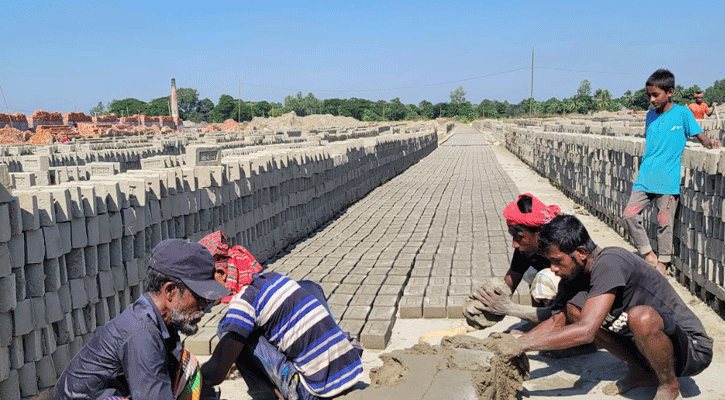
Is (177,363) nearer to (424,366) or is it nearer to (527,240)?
(424,366)

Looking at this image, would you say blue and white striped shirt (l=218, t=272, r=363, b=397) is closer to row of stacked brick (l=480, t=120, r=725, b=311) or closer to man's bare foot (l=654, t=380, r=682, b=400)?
man's bare foot (l=654, t=380, r=682, b=400)

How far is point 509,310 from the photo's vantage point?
12.5ft

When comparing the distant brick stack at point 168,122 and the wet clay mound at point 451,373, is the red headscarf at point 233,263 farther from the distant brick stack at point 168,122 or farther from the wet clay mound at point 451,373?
the distant brick stack at point 168,122

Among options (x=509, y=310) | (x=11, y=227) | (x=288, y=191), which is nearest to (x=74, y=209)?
(x=11, y=227)

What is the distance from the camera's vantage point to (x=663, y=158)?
5516mm

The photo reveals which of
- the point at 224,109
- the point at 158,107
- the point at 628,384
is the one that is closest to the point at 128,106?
the point at 158,107

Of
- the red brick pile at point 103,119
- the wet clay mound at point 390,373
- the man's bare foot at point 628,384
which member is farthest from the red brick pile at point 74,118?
the man's bare foot at point 628,384

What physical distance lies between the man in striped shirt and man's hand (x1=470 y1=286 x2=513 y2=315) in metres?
0.98

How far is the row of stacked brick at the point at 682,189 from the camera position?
4.88m

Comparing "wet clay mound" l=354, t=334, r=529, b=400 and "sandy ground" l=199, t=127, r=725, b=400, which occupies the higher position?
"wet clay mound" l=354, t=334, r=529, b=400

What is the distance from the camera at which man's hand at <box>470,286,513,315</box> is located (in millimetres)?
3777

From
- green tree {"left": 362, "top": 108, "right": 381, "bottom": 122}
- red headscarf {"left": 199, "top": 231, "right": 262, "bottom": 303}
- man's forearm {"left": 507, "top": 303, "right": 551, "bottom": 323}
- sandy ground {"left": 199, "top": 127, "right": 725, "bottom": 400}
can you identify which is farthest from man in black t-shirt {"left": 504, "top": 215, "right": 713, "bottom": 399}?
green tree {"left": 362, "top": 108, "right": 381, "bottom": 122}

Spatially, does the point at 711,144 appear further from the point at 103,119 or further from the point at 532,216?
the point at 103,119

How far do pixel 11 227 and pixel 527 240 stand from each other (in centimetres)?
289
